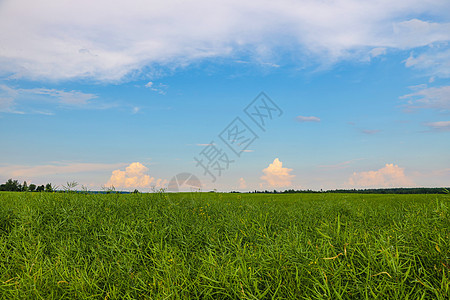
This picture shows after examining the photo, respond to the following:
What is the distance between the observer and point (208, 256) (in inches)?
157

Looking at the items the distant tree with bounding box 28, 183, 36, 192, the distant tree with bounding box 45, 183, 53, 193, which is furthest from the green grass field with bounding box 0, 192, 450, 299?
the distant tree with bounding box 28, 183, 36, 192

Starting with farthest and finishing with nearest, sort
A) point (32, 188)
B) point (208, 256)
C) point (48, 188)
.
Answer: point (32, 188) < point (48, 188) < point (208, 256)

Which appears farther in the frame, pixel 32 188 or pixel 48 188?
pixel 32 188

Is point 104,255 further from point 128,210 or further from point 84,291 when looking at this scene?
point 128,210

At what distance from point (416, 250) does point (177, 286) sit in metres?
3.00

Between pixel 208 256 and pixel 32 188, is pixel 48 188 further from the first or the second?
pixel 208 256

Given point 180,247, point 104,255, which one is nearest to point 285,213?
point 180,247

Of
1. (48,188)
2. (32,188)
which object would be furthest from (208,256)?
(32,188)

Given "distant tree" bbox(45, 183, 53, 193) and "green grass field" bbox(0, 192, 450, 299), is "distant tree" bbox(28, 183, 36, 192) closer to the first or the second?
"distant tree" bbox(45, 183, 53, 193)

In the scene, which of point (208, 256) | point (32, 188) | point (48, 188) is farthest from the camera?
point (32, 188)

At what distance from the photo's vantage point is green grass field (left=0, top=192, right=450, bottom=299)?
3150 millimetres

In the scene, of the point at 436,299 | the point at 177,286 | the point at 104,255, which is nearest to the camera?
the point at 436,299

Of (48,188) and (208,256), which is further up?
(48,188)

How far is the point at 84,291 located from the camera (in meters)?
3.65
